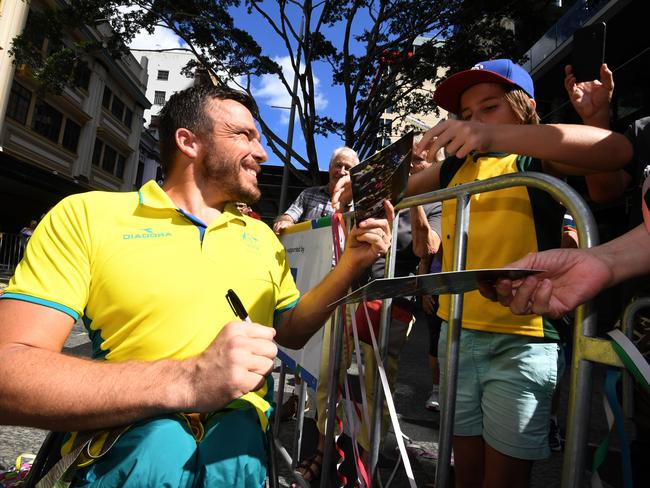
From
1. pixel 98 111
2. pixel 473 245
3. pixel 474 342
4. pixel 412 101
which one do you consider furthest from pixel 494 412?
pixel 98 111

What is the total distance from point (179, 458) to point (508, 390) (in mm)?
1154

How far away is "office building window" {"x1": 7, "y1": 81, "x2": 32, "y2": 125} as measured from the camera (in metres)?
19.3

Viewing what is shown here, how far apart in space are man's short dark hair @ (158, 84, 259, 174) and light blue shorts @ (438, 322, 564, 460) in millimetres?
1523

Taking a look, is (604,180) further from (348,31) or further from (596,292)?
(348,31)

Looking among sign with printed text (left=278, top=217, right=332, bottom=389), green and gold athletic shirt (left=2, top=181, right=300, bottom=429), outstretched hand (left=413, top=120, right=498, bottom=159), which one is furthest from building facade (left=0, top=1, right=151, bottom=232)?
outstretched hand (left=413, top=120, right=498, bottom=159)

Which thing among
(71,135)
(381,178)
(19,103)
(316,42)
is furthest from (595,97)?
(71,135)

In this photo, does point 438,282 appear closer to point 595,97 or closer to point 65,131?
point 595,97

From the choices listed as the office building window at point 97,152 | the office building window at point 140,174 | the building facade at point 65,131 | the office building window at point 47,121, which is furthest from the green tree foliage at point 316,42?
the office building window at point 140,174

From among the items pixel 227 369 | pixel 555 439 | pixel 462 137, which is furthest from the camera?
pixel 555 439

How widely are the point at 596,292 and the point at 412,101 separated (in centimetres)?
1230

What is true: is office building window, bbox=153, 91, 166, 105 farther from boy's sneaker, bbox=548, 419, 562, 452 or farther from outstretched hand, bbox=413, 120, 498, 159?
outstretched hand, bbox=413, 120, 498, 159

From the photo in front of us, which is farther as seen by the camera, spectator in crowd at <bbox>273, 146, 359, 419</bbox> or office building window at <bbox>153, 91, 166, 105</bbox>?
office building window at <bbox>153, 91, 166, 105</bbox>

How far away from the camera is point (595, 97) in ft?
5.03

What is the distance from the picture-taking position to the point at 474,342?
1726mm
